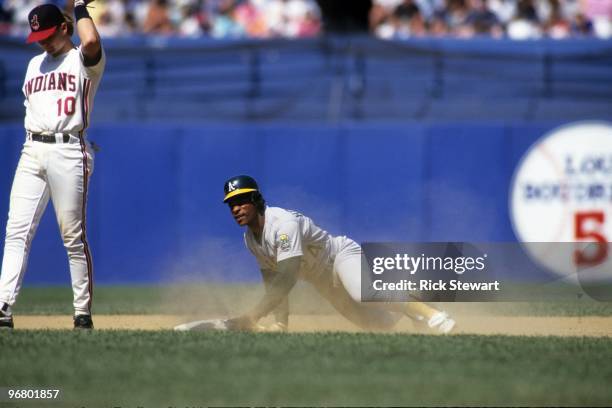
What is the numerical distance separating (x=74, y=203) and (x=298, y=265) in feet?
5.04

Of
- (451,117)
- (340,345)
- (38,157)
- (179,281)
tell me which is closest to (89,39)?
(38,157)

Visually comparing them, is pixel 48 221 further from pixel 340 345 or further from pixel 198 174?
pixel 340 345

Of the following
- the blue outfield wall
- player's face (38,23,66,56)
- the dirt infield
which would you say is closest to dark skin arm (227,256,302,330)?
the dirt infield

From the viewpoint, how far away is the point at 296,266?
7.18m

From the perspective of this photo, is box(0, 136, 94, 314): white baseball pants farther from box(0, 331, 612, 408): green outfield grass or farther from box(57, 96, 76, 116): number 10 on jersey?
box(0, 331, 612, 408): green outfield grass

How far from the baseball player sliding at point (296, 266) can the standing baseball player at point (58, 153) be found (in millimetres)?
959

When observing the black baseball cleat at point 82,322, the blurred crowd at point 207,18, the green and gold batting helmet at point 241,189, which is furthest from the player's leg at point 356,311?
the blurred crowd at point 207,18

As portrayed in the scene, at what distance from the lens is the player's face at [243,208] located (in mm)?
7222

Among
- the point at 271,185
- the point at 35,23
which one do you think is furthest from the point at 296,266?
the point at 271,185

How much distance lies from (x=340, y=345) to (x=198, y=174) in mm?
5991

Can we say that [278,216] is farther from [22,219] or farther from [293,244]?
[22,219]

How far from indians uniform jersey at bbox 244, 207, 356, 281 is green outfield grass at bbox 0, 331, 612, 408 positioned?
620 mm

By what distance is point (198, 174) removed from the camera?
1224 centimetres

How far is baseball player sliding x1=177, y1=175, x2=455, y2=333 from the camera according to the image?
7.17 m
